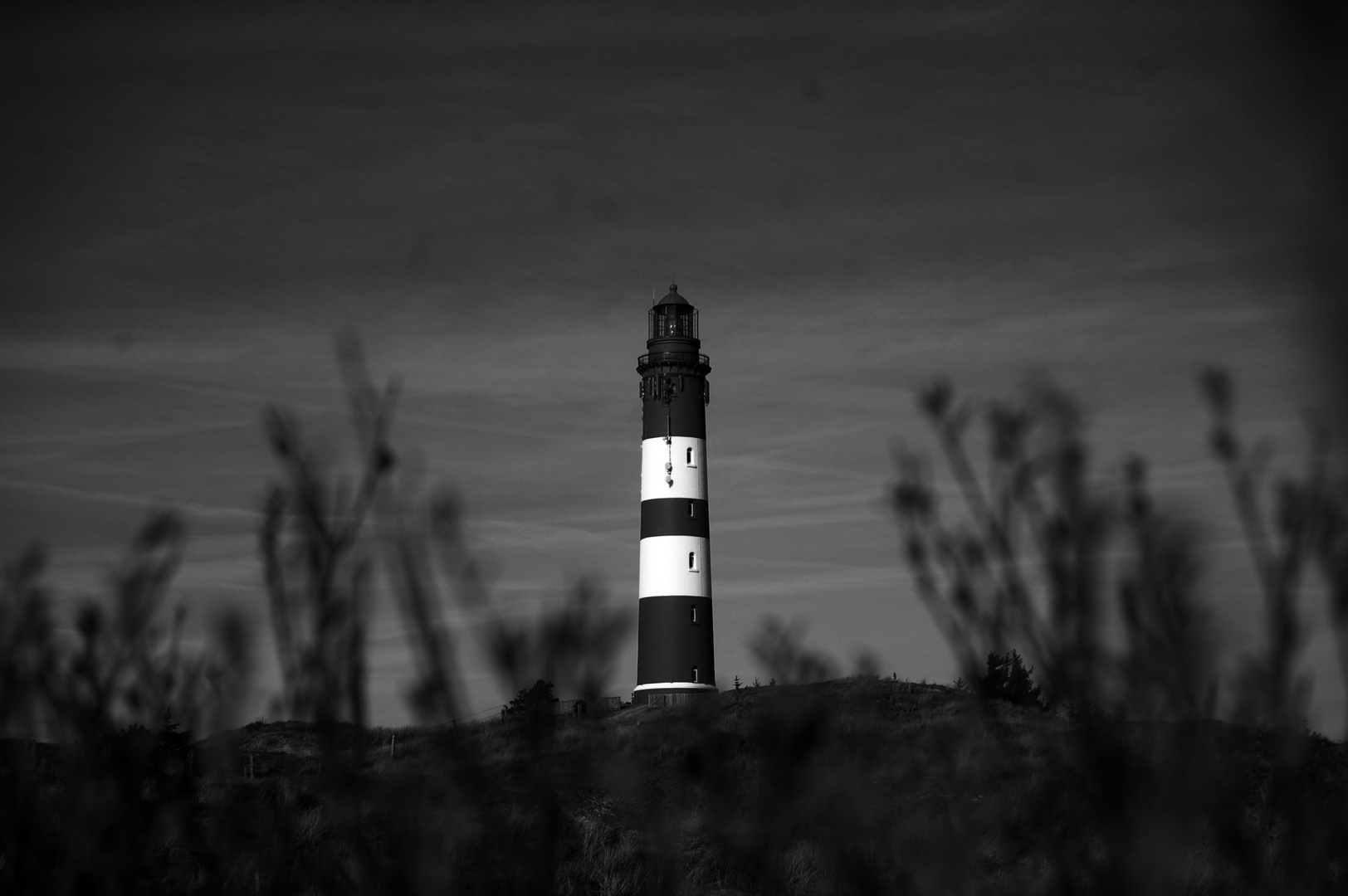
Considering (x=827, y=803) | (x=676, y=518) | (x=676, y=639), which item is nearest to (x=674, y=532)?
(x=676, y=518)

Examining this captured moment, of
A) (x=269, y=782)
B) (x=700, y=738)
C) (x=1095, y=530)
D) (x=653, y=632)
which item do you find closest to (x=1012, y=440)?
(x=1095, y=530)

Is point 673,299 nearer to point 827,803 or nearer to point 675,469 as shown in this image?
point 675,469

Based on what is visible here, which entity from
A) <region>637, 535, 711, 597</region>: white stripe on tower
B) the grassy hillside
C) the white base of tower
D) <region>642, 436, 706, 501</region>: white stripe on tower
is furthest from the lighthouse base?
the grassy hillside

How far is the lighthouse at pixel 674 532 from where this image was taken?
113 feet

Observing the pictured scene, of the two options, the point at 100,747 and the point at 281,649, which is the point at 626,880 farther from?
the point at 281,649

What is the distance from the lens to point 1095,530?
10.9ft

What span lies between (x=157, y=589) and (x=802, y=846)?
11198mm

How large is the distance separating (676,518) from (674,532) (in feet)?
1.34

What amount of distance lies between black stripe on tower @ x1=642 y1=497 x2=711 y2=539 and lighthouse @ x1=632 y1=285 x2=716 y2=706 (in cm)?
2

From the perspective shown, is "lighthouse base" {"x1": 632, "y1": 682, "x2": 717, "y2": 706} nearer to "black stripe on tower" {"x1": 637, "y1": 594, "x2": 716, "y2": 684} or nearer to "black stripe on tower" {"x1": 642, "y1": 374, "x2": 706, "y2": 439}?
"black stripe on tower" {"x1": 637, "y1": 594, "x2": 716, "y2": 684}

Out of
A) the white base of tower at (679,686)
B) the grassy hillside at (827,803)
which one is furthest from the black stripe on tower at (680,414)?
the grassy hillside at (827,803)

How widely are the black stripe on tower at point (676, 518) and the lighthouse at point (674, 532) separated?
0.9 inches

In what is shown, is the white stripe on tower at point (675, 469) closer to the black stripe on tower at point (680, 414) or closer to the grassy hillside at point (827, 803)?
the black stripe on tower at point (680, 414)

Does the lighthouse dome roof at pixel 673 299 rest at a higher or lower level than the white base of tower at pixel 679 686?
higher
